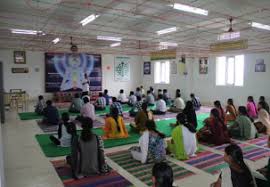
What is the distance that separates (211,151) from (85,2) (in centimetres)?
458

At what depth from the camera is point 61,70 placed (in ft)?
49.0

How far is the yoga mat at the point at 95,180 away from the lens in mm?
3666

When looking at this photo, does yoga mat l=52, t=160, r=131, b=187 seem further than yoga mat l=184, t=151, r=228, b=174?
No

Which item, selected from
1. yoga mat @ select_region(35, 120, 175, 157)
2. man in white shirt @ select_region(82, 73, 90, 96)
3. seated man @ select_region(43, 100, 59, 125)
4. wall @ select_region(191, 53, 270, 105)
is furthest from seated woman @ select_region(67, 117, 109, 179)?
man in white shirt @ select_region(82, 73, 90, 96)

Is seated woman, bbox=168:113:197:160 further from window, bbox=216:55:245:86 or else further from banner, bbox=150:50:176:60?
window, bbox=216:55:245:86

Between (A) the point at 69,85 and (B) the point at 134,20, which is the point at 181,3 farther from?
(A) the point at 69,85

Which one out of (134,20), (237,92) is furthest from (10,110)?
(237,92)

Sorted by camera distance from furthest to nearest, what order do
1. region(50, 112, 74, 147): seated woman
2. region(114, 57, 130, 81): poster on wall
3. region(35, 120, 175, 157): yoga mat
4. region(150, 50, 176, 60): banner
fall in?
region(114, 57, 130, 81): poster on wall < region(150, 50, 176, 60): banner < region(50, 112, 74, 147): seated woman < region(35, 120, 175, 157): yoga mat

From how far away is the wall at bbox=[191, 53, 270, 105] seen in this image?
436 inches

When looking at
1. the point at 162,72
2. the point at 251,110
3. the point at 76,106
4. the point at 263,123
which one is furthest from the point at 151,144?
the point at 162,72

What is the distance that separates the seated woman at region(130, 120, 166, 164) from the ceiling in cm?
292

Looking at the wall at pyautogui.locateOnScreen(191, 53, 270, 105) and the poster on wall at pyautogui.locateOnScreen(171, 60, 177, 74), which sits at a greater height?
the poster on wall at pyautogui.locateOnScreen(171, 60, 177, 74)

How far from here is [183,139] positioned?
4691 mm

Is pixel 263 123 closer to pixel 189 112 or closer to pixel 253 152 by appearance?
pixel 253 152
